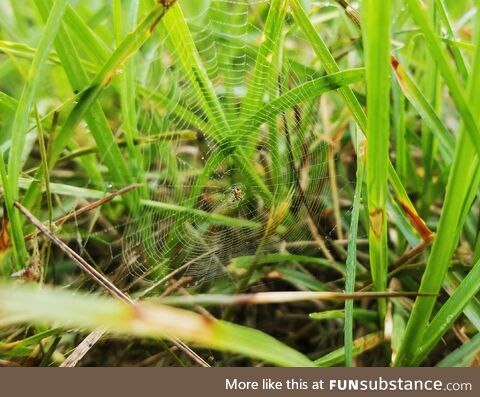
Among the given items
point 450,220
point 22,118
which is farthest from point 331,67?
point 22,118

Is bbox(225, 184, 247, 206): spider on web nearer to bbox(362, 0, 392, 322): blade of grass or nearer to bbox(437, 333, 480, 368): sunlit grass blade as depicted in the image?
bbox(362, 0, 392, 322): blade of grass

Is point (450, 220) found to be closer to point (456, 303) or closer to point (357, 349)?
point (456, 303)

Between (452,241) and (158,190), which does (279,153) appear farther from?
(452,241)

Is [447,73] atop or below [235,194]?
atop

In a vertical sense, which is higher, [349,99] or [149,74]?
[149,74]

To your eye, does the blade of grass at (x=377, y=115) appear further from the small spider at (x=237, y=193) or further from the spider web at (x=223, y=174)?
the small spider at (x=237, y=193)

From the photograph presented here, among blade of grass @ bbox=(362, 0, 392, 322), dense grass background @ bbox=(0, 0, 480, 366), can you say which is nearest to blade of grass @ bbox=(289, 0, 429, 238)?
dense grass background @ bbox=(0, 0, 480, 366)
